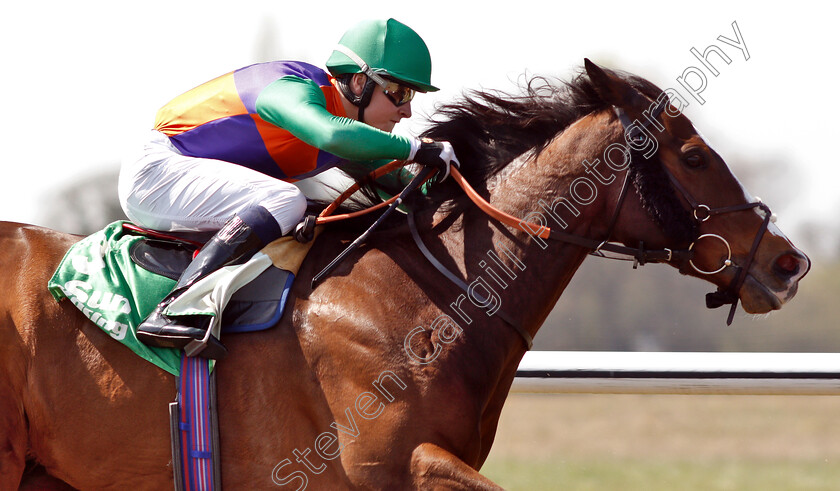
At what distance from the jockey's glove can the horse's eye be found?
2.64ft

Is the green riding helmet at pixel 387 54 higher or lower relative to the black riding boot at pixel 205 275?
higher

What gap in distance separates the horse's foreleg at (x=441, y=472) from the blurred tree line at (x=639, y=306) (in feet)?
34.2

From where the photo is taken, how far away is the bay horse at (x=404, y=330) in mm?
2842

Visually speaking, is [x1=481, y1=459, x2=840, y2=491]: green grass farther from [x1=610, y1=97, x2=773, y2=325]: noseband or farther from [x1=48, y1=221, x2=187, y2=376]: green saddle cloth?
[x1=48, y1=221, x2=187, y2=376]: green saddle cloth

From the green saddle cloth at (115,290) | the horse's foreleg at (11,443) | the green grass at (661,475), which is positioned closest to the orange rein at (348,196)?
the green saddle cloth at (115,290)

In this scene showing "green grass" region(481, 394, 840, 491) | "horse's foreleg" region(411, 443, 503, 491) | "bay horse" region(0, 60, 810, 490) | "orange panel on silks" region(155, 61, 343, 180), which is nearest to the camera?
"horse's foreleg" region(411, 443, 503, 491)

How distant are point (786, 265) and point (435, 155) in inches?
49.7

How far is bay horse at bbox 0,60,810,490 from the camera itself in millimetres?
2842

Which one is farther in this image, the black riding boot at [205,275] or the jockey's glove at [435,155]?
the jockey's glove at [435,155]

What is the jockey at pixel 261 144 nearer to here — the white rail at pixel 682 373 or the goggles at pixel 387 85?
the goggles at pixel 387 85

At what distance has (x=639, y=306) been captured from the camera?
17.0 metres

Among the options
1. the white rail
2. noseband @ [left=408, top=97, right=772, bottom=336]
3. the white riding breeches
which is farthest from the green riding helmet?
the white rail

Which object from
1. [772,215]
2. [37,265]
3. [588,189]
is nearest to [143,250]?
[37,265]

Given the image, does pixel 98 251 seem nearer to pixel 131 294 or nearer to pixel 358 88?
pixel 131 294
